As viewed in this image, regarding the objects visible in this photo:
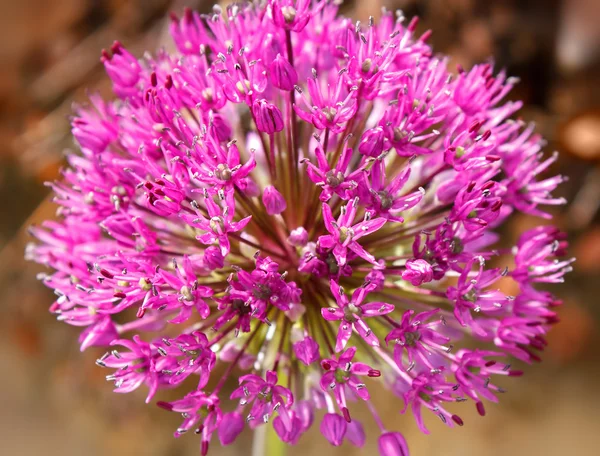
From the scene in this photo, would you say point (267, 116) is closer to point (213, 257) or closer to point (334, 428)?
point (213, 257)

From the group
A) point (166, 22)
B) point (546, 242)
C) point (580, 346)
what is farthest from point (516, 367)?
point (166, 22)

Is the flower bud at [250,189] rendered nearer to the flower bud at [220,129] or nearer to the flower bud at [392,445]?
the flower bud at [220,129]

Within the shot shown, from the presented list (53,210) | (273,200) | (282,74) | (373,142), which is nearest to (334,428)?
(273,200)

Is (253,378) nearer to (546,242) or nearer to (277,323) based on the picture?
(277,323)

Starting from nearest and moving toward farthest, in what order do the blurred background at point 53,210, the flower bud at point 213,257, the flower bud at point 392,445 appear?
the flower bud at point 213,257
the flower bud at point 392,445
the blurred background at point 53,210

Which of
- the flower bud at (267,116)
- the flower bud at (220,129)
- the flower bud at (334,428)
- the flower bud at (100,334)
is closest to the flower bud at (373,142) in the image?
the flower bud at (267,116)
